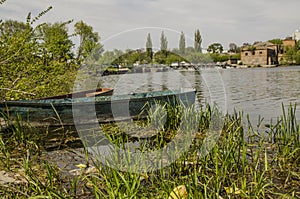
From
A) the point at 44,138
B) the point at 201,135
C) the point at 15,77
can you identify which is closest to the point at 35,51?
the point at 15,77

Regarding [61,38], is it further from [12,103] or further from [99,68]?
[12,103]

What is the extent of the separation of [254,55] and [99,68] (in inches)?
4416

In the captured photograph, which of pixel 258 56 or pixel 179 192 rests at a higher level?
pixel 258 56

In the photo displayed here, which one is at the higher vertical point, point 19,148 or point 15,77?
point 15,77

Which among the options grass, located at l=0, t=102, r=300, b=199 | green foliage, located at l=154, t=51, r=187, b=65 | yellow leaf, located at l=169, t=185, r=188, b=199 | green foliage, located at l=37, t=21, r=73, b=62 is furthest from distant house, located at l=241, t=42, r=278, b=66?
yellow leaf, located at l=169, t=185, r=188, b=199

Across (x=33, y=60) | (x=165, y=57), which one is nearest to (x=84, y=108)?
(x=33, y=60)

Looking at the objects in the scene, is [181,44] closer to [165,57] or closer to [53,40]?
[165,57]

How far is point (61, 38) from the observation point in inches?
345

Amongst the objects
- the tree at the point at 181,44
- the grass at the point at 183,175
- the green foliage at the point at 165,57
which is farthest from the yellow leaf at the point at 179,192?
the green foliage at the point at 165,57

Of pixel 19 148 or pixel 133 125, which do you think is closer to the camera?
pixel 19 148

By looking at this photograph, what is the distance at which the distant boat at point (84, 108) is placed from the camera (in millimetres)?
7230

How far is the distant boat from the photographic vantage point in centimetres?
723

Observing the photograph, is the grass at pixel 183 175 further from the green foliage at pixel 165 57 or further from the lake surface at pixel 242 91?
the lake surface at pixel 242 91

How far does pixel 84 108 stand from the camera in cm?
777
